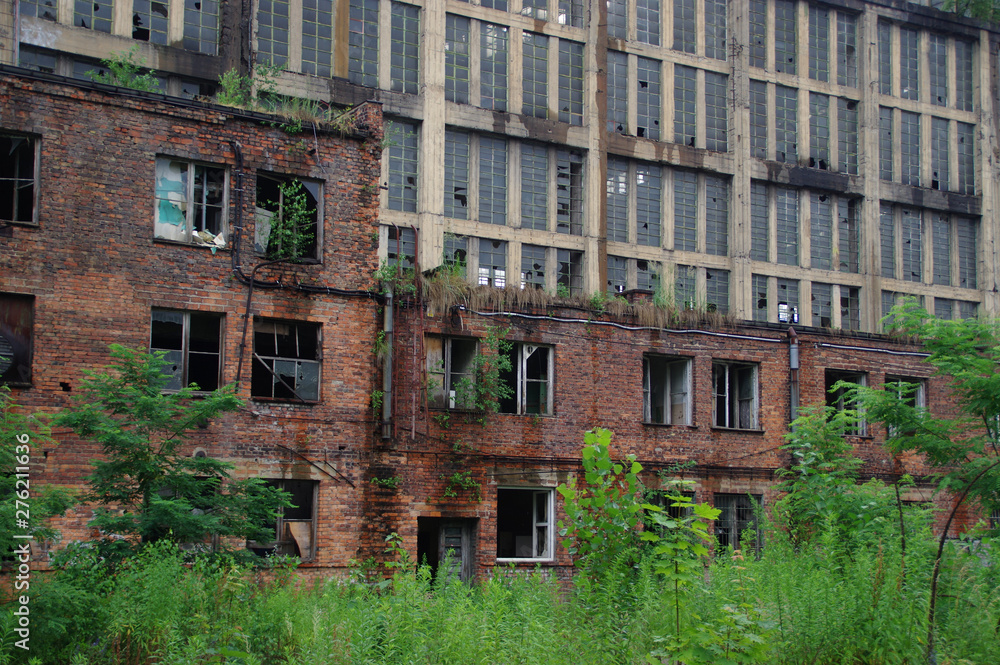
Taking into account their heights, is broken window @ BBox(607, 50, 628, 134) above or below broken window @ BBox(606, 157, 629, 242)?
above

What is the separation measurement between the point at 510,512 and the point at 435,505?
83.2 inches

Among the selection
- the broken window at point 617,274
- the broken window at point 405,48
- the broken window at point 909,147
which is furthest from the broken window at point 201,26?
the broken window at point 909,147

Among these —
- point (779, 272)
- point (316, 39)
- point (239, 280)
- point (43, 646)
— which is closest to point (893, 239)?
point (779, 272)

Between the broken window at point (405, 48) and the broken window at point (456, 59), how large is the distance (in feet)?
3.35

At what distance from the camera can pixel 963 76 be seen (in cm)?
4212

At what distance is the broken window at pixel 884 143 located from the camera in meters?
39.8

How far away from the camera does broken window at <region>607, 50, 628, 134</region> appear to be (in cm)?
3509

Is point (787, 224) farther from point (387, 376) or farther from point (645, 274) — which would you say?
point (387, 376)

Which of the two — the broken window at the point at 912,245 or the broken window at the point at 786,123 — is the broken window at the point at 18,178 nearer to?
the broken window at the point at 786,123

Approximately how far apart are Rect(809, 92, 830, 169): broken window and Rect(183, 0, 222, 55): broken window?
75.6 feet

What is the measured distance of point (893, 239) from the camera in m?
39.8

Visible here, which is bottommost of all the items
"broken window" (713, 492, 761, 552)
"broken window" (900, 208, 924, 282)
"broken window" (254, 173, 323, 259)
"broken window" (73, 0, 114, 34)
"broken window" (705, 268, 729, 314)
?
"broken window" (713, 492, 761, 552)
